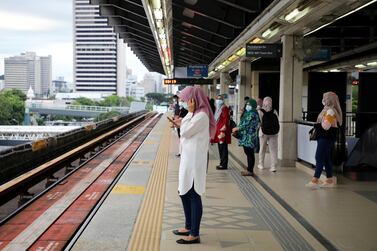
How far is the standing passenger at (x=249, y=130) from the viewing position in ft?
31.9

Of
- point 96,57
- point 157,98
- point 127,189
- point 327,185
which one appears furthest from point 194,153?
point 157,98

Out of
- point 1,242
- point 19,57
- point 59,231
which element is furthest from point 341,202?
point 19,57

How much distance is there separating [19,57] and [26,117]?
6938cm

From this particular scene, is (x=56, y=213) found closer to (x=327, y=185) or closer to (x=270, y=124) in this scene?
(x=327, y=185)

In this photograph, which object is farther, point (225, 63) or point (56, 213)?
point (225, 63)

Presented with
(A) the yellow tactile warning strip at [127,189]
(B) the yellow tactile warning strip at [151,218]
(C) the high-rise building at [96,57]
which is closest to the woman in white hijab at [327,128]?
(B) the yellow tactile warning strip at [151,218]

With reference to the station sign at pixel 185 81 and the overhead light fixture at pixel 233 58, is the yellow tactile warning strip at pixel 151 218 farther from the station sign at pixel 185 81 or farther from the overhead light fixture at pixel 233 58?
the station sign at pixel 185 81

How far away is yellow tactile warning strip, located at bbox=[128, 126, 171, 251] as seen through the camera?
16.8ft

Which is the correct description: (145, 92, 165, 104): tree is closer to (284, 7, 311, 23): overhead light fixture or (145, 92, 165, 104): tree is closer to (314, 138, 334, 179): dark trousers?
(284, 7, 311, 23): overhead light fixture

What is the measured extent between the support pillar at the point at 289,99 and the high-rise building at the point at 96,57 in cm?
6563

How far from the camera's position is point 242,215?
6551mm

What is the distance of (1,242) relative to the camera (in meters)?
5.53

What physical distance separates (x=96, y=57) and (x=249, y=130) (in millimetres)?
97714

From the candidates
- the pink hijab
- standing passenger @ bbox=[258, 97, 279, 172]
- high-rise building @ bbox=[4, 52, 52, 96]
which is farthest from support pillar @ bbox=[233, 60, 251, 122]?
high-rise building @ bbox=[4, 52, 52, 96]
